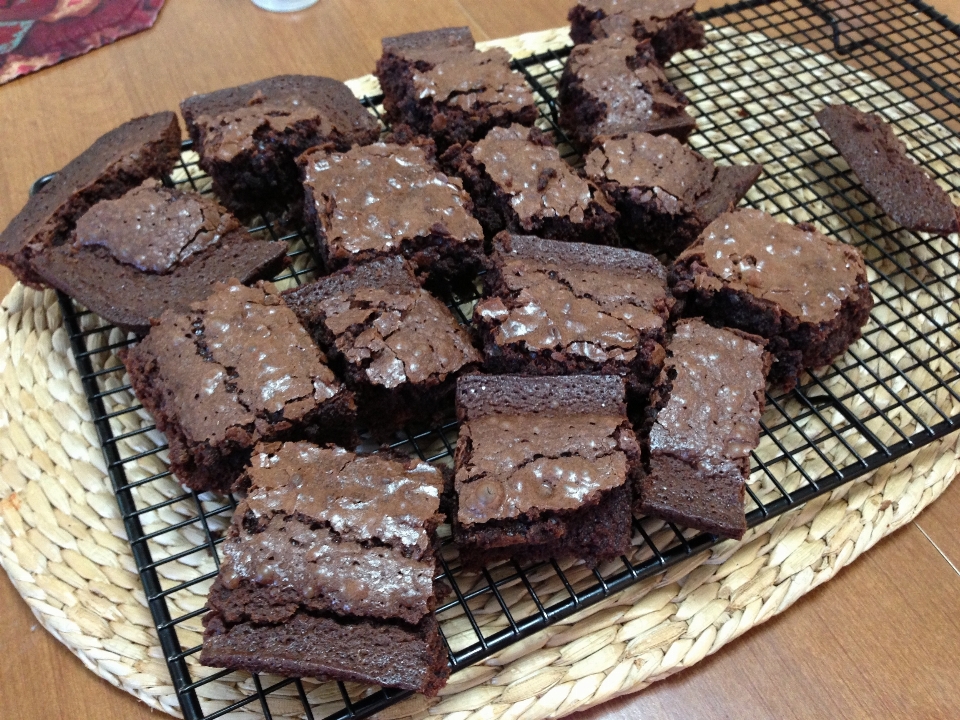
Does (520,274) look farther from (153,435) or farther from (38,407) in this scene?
(38,407)

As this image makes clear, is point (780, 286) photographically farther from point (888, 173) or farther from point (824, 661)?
point (824, 661)

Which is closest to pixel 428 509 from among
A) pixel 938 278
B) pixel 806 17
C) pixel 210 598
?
pixel 210 598

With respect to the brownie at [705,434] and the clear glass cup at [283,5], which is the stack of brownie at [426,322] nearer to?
the brownie at [705,434]

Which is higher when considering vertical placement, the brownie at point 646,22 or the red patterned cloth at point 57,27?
the red patterned cloth at point 57,27

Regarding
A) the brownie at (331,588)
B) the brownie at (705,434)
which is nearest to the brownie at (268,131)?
the brownie at (331,588)

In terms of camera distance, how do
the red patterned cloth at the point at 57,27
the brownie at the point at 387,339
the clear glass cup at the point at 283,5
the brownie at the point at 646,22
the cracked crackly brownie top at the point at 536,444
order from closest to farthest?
the cracked crackly brownie top at the point at 536,444 < the brownie at the point at 387,339 < the brownie at the point at 646,22 < the red patterned cloth at the point at 57,27 < the clear glass cup at the point at 283,5

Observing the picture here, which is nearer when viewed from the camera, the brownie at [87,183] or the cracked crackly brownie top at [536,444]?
the cracked crackly brownie top at [536,444]

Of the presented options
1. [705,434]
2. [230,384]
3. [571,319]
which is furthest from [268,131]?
[705,434]
